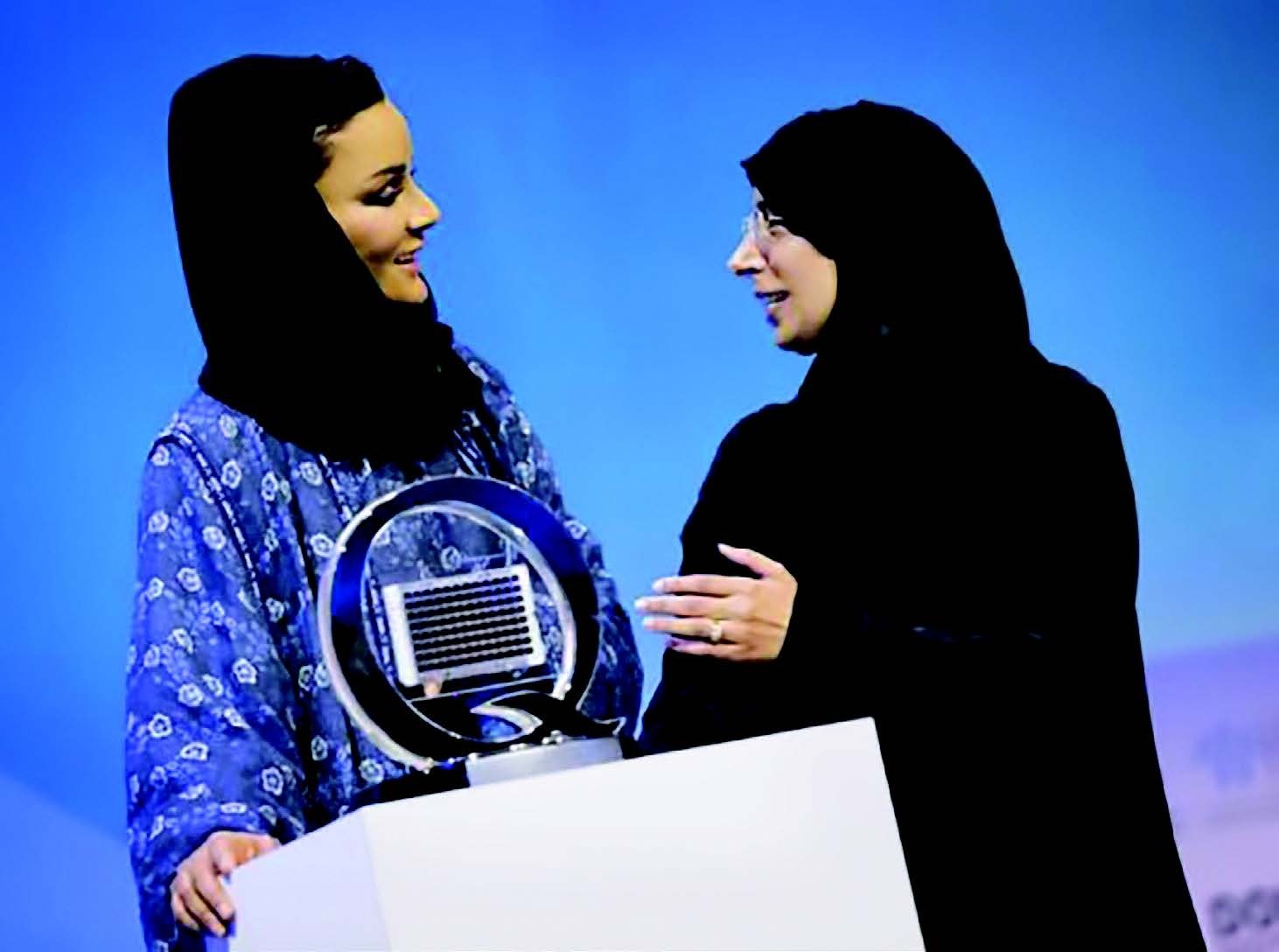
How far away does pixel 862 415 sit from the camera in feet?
8.20

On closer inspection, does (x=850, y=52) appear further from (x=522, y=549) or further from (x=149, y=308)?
(x=522, y=549)

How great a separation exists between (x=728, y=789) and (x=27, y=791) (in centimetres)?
99

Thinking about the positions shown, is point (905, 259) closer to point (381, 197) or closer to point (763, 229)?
point (763, 229)

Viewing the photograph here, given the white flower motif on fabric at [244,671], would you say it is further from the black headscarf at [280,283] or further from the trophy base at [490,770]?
the trophy base at [490,770]

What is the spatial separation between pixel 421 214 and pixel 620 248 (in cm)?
34

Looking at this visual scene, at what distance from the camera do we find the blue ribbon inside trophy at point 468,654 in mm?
1579

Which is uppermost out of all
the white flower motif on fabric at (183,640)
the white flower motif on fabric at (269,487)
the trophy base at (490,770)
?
the white flower motif on fabric at (269,487)

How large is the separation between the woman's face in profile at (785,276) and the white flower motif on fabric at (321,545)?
654 millimetres

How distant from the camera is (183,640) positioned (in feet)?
6.83

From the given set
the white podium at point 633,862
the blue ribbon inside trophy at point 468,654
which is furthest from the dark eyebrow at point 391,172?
the white podium at point 633,862

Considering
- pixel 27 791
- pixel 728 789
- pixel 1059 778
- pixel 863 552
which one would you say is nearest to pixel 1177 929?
pixel 1059 778

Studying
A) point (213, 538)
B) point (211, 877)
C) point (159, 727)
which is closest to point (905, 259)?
point (213, 538)

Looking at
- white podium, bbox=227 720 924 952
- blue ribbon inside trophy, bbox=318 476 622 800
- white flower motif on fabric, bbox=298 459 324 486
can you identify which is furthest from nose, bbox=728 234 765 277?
white podium, bbox=227 720 924 952

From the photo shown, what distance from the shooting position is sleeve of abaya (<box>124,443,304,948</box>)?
1.96 metres
